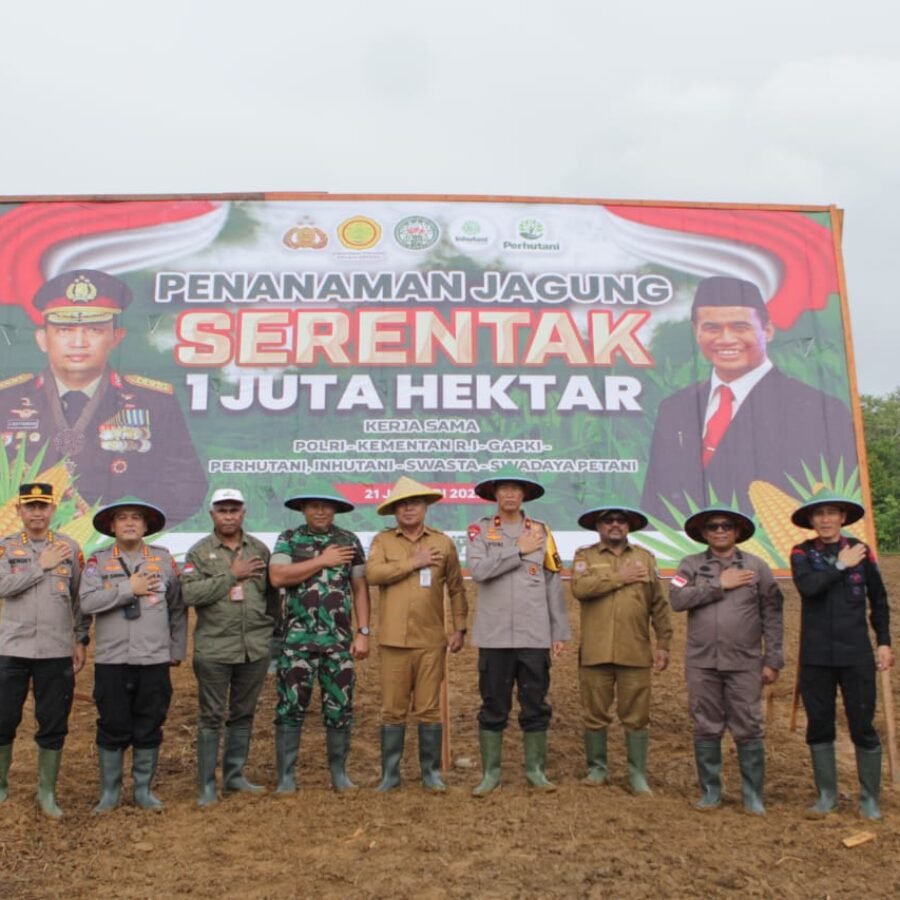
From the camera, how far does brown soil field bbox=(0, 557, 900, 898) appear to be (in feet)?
12.9

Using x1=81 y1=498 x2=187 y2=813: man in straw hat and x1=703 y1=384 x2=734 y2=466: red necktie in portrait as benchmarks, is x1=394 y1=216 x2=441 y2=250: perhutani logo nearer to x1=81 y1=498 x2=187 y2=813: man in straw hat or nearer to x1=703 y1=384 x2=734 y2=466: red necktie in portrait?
x1=703 y1=384 x2=734 y2=466: red necktie in portrait

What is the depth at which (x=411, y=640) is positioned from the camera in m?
5.23

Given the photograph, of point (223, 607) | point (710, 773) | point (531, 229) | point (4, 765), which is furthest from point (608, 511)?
point (4, 765)

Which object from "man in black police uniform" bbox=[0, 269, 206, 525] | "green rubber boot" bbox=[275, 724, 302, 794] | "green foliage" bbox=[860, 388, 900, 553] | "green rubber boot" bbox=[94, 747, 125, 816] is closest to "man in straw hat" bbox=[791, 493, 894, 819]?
"green rubber boot" bbox=[275, 724, 302, 794]

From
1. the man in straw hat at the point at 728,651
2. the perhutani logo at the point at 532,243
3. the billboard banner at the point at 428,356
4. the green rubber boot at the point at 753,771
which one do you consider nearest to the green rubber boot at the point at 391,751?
the man in straw hat at the point at 728,651

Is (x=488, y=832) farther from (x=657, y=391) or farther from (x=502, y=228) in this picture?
(x=502, y=228)

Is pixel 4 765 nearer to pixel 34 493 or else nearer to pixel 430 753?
pixel 34 493

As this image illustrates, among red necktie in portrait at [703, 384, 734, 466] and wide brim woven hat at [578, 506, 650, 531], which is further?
red necktie in portrait at [703, 384, 734, 466]

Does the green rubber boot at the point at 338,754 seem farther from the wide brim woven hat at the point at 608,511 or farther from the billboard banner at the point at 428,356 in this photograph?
the billboard banner at the point at 428,356

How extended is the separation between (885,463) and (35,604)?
1903 inches

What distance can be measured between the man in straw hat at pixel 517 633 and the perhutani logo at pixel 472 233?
3228 millimetres

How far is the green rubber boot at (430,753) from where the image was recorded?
5238 mm

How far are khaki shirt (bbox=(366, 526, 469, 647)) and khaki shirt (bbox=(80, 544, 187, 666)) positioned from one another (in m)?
1.11

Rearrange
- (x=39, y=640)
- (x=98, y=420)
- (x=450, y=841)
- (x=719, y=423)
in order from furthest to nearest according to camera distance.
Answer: (x=719, y=423) < (x=98, y=420) < (x=39, y=640) < (x=450, y=841)
